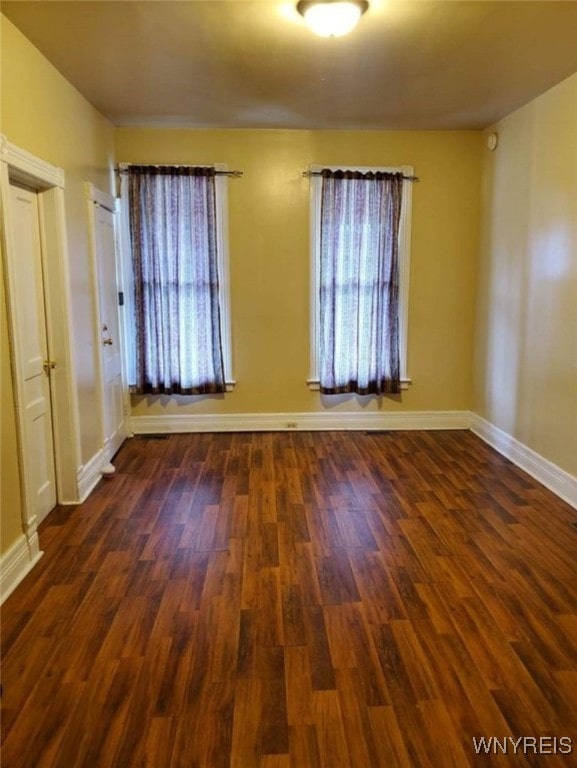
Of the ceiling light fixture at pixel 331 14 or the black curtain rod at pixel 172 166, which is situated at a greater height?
the ceiling light fixture at pixel 331 14

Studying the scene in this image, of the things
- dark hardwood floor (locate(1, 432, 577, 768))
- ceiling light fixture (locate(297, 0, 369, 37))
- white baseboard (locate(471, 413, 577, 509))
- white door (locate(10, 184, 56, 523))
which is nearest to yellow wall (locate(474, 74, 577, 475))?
white baseboard (locate(471, 413, 577, 509))

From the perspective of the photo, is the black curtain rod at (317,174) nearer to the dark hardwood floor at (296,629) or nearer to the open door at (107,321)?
the open door at (107,321)

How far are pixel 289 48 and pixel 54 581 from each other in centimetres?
311

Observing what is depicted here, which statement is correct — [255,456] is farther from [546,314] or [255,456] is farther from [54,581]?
[546,314]

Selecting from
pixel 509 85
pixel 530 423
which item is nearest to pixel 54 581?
pixel 530 423

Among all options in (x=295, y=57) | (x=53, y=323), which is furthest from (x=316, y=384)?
(x=295, y=57)

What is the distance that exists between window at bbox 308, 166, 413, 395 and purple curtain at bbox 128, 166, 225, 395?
0.95 meters

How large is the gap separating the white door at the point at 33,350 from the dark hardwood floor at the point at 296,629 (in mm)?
301

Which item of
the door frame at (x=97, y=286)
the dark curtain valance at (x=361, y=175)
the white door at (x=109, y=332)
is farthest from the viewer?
the dark curtain valance at (x=361, y=175)

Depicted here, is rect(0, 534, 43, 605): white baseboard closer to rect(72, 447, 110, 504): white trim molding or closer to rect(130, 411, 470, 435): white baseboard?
rect(72, 447, 110, 504): white trim molding

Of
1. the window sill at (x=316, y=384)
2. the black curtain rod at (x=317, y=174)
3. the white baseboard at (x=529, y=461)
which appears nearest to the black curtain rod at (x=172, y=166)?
the black curtain rod at (x=317, y=174)

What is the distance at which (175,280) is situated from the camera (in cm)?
477

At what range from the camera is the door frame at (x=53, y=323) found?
2582mm

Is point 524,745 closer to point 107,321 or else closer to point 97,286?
point 97,286
